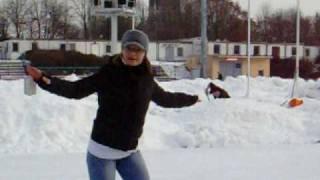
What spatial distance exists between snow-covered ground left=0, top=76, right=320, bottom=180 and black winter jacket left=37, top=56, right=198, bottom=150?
3570 mm

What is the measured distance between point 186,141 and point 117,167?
7.98 m

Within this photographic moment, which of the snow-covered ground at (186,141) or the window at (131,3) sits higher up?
the window at (131,3)

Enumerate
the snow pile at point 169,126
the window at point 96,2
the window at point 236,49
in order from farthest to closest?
the window at point 236,49 → the window at point 96,2 → the snow pile at point 169,126

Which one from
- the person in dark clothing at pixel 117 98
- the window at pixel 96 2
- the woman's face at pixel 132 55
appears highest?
the window at pixel 96 2

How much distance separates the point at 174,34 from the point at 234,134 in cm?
Answer: 7617

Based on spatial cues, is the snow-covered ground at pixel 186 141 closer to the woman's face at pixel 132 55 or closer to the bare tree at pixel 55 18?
the woman's face at pixel 132 55

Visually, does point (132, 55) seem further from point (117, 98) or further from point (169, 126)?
point (169, 126)

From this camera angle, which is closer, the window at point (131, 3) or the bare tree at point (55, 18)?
the window at point (131, 3)

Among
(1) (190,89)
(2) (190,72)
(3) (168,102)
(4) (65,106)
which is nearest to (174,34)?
(2) (190,72)

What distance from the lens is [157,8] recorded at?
3501 inches

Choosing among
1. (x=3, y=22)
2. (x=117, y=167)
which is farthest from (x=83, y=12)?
(x=117, y=167)

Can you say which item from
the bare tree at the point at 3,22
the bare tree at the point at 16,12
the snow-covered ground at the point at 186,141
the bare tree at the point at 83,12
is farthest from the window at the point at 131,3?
the bare tree at the point at 83,12

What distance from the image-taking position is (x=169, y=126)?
46.0ft

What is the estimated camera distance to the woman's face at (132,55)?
3.86 m
